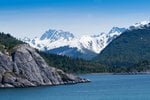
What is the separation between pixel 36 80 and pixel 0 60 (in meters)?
16.2

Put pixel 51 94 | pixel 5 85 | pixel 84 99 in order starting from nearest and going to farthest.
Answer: pixel 84 99
pixel 51 94
pixel 5 85

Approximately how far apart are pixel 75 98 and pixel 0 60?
62083 millimetres

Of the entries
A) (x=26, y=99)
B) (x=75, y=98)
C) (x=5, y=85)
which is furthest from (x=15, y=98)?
(x=5, y=85)

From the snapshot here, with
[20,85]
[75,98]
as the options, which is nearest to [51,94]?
[75,98]

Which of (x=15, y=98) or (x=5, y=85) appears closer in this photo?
(x=15, y=98)

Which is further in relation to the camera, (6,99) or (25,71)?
(25,71)

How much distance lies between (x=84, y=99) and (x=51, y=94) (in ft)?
74.3

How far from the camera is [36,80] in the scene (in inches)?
7835

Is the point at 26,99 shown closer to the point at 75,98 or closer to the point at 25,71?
the point at 75,98

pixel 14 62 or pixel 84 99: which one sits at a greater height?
pixel 14 62

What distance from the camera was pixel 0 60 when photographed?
641 ft

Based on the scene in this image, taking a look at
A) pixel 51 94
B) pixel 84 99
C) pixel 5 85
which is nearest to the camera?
pixel 84 99

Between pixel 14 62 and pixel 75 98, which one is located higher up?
pixel 14 62

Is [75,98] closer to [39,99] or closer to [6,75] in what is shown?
[39,99]
